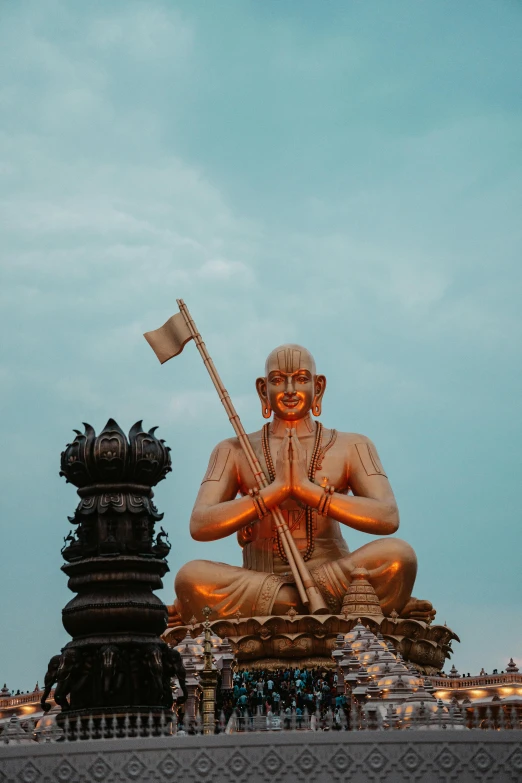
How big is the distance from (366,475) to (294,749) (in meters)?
8.93

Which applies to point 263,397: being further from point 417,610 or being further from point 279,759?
point 279,759

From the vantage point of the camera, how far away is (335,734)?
13.4 meters

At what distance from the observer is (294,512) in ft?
72.5

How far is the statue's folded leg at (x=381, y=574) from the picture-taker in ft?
67.9

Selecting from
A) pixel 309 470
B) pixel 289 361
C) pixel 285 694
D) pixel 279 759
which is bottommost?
pixel 279 759

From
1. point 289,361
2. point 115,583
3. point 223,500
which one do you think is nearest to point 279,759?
point 115,583

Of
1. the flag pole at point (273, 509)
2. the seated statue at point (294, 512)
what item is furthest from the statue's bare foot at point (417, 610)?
the flag pole at point (273, 509)

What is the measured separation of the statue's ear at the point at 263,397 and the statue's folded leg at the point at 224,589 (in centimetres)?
284

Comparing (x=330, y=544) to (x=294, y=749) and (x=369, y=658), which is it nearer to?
(x=369, y=658)

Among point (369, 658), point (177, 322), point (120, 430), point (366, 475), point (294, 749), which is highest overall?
point (177, 322)

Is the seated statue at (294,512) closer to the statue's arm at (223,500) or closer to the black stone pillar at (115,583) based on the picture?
the statue's arm at (223,500)

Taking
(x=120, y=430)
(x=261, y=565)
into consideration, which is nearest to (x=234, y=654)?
(x=261, y=565)

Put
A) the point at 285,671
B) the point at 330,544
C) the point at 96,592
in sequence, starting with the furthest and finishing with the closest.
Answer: the point at 330,544 → the point at 285,671 → the point at 96,592

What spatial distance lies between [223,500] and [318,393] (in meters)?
2.31
